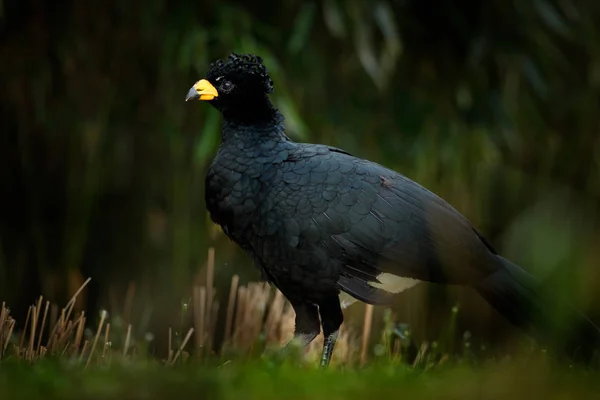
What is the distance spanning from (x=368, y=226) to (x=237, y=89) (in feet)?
2.24

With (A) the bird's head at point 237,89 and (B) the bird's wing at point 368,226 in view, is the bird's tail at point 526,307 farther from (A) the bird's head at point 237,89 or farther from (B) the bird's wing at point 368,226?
(A) the bird's head at point 237,89

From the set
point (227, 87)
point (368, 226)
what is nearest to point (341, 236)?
point (368, 226)

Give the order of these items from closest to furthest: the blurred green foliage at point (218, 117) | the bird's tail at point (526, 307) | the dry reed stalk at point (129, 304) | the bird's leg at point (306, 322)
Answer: the bird's tail at point (526, 307) → the bird's leg at point (306, 322) → the dry reed stalk at point (129, 304) → the blurred green foliage at point (218, 117)

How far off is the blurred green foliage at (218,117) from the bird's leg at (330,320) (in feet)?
4.90

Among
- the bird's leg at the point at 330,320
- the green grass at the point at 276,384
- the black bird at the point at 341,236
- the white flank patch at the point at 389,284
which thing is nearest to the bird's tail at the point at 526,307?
the black bird at the point at 341,236

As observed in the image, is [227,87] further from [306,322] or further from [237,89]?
[306,322]

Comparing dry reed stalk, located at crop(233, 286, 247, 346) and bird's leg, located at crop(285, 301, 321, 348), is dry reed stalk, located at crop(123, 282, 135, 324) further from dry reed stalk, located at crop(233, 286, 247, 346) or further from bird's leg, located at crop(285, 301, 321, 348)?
bird's leg, located at crop(285, 301, 321, 348)

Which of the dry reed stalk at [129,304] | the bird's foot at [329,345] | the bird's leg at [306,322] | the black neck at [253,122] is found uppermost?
the black neck at [253,122]

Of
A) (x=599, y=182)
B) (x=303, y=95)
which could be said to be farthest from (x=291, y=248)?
(x=599, y=182)

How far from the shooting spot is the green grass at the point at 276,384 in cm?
175

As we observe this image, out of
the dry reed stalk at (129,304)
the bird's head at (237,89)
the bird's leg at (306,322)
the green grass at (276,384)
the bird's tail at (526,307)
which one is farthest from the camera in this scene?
the dry reed stalk at (129,304)

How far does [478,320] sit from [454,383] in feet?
12.0

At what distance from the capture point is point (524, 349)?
2.52 m

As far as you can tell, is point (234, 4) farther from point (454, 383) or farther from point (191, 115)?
point (454, 383)
